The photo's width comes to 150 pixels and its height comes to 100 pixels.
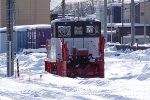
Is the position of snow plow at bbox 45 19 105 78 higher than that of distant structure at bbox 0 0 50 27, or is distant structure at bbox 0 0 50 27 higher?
distant structure at bbox 0 0 50 27

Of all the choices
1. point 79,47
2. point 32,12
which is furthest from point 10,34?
point 32,12

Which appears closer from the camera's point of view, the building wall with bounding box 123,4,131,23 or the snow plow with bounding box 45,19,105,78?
the snow plow with bounding box 45,19,105,78

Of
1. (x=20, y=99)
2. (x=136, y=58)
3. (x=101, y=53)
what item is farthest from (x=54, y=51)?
(x=136, y=58)

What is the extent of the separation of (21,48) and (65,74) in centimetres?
2978

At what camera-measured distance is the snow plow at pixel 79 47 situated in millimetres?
23953

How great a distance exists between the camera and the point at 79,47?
2458 cm

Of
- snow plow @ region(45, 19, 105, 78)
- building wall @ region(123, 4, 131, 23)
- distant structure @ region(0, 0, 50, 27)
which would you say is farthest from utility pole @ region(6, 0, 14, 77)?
building wall @ region(123, 4, 131, 23)

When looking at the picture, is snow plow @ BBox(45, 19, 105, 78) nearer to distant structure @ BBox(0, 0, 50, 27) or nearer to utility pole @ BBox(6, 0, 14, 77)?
utility pole @ BBox(6, 0, 14, 77)

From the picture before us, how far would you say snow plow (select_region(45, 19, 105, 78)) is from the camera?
2395 centimetres

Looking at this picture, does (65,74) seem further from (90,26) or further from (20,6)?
(20,6)

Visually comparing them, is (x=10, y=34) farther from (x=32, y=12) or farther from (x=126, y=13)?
(x=126, y=13)

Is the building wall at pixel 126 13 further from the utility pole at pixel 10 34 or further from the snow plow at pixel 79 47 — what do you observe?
the utility pole at pixel 10 34

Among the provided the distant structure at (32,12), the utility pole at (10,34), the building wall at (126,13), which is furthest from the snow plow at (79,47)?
the building wall at (126,13)

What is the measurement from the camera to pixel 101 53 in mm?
24016
